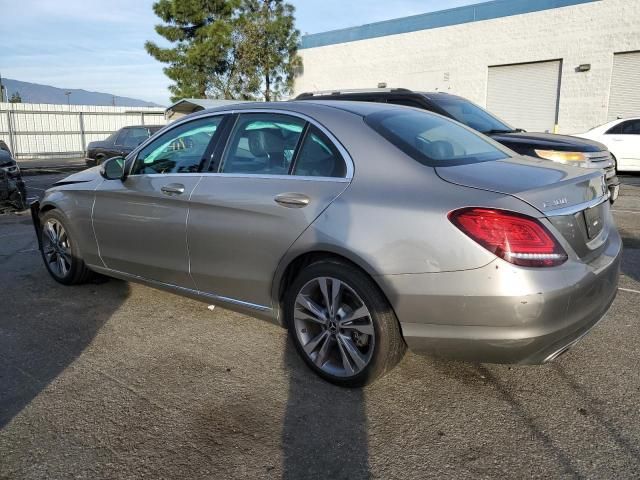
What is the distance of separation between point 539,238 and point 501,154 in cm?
119

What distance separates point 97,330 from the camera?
13.4ft

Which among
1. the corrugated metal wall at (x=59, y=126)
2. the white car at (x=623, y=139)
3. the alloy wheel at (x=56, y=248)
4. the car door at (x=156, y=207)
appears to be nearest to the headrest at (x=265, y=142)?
the car door at (x=156, y=207)

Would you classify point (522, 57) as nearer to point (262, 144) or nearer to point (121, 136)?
point (121, 136)

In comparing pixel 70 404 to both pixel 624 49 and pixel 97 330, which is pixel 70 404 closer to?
pixel 97 330

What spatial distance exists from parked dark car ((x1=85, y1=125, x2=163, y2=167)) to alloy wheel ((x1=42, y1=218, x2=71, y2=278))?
1091 centimetres

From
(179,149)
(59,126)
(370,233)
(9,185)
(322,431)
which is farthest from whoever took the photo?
(59,126)

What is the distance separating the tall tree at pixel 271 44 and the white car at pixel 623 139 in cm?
2006

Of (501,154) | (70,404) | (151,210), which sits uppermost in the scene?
(501,154)

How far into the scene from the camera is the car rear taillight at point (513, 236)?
2.57m

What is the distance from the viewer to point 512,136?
731 centimetres

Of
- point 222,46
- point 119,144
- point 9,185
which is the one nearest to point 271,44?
point 222,46

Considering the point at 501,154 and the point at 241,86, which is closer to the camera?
the point at 501,154

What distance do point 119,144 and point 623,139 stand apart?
44.2 ft

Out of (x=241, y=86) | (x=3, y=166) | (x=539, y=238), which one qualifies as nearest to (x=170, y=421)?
(x=539, y=238)
